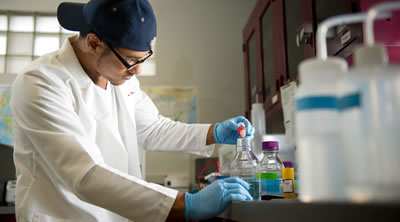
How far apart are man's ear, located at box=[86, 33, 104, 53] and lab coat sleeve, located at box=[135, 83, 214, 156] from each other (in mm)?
390

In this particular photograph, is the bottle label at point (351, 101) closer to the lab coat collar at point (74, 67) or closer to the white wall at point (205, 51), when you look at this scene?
the lab coat collar at point (74, 67)

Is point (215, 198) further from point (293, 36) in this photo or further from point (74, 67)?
point (293, 36)

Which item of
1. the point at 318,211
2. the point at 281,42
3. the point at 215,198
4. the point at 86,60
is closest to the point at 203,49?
the point at 281,42

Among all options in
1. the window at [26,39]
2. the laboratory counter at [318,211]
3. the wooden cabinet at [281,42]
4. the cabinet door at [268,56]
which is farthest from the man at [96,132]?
the window at [26,39]

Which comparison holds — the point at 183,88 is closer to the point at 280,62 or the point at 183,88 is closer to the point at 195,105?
the point at 195,105

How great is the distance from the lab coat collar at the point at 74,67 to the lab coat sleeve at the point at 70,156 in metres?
0.13

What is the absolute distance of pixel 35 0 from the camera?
4.02 meters

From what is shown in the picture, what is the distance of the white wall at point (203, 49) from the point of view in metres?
3.89

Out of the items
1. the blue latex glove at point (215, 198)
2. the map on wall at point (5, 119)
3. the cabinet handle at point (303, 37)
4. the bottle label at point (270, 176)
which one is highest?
the cabinet handle at point (303, 37)

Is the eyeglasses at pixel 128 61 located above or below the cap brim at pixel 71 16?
below

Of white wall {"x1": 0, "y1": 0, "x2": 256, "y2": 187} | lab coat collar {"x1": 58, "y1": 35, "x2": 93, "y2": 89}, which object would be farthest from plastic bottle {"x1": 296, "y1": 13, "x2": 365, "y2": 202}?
white wall {"x1": 0, "y1": 0, "x2": 256, "y2": 187}

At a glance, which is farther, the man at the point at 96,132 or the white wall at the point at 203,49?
the white wall at the point at 203,49

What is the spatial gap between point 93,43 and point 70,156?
1.72 feet

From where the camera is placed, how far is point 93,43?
1.50 meters
